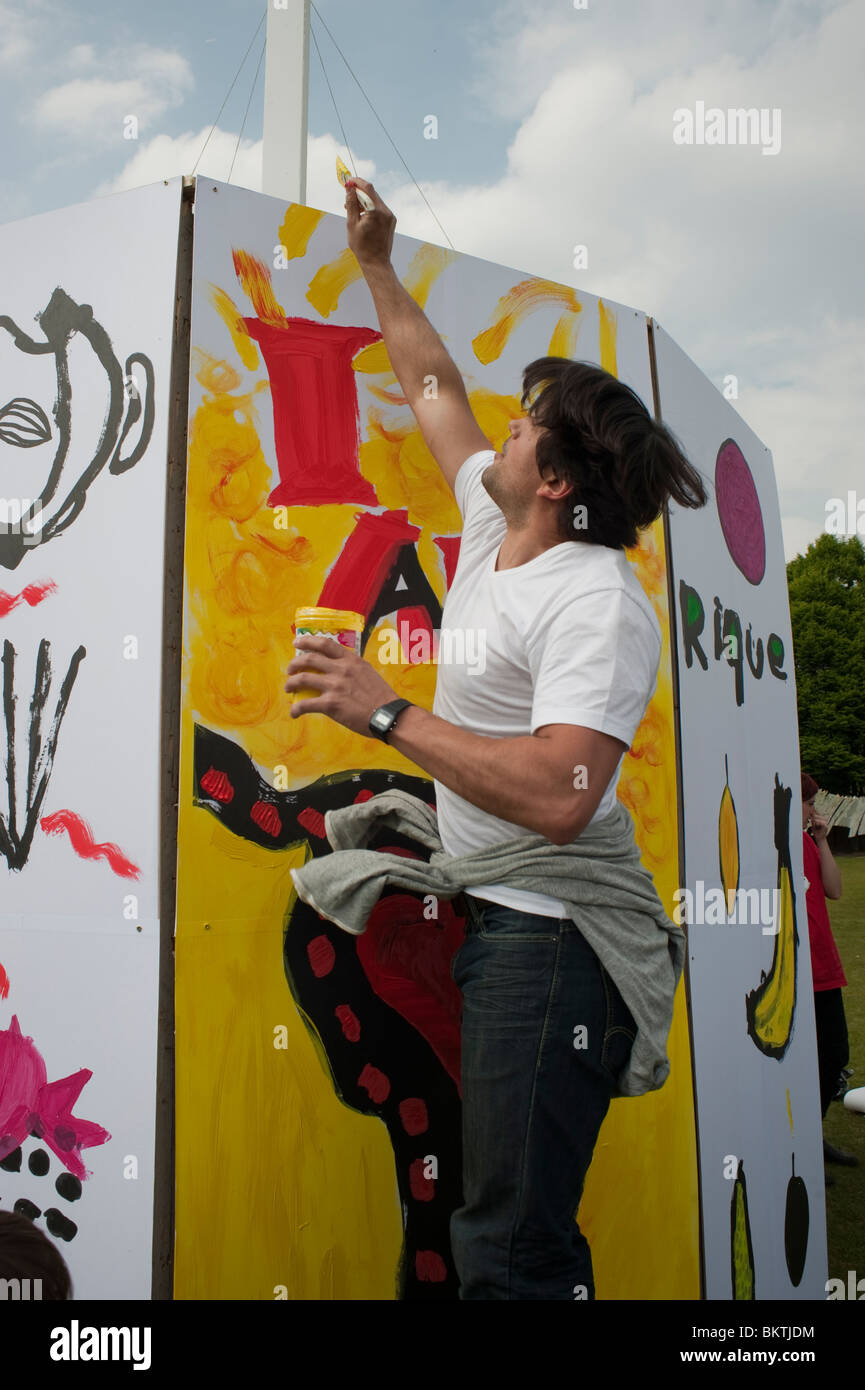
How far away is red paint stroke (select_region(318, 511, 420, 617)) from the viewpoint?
2.38m

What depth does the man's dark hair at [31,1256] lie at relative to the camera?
199cm

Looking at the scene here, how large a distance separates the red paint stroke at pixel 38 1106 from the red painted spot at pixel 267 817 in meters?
0.60

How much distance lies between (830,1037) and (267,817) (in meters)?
3.14

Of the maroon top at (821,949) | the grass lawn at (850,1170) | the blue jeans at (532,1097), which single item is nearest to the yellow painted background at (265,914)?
the blue jeans at (532,1097)

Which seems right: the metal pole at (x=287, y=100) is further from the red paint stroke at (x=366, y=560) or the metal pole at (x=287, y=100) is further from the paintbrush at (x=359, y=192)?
the red paint stroke at (x=366, y=560)

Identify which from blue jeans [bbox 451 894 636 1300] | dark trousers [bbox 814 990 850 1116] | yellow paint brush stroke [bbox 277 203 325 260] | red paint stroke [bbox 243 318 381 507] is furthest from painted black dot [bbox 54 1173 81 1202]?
dark trousers [bbox 814 990 850 1116]

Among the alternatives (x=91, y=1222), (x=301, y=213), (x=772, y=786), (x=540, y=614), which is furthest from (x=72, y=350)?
(x=772, y=786)

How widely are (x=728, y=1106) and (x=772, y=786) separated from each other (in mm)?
1031

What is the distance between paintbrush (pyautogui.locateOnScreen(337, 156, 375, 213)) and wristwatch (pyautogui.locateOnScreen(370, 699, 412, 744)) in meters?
1.22

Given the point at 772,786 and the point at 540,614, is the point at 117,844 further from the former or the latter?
the point at 772,786

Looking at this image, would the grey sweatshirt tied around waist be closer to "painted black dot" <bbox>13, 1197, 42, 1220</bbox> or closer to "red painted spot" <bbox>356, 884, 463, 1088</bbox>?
"red painted spot" <bbox>356, 884, 463, 1088</bbox>

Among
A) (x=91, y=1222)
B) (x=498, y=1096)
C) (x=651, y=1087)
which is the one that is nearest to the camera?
(x=498, y=1096)

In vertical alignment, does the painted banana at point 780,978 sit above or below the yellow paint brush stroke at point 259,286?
below

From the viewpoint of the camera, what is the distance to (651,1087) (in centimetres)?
194
